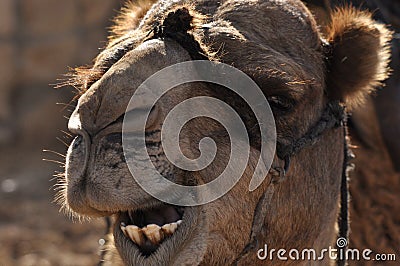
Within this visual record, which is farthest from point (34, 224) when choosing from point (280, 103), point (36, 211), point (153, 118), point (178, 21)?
point (153, 118)

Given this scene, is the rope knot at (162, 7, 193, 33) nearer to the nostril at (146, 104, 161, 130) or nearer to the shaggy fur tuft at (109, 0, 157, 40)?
the nostril at (146, 104, 161, 130)

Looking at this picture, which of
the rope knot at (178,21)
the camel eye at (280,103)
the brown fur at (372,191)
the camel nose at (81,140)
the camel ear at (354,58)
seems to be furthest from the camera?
the brown fur at (372,191)

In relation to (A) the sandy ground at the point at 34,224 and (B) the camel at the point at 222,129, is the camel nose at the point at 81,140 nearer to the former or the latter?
(B) the camel at the point at 222,129

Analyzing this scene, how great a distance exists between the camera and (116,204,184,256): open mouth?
7.12ft

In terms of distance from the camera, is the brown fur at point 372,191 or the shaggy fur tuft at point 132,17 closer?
the shaggy fur tuft at point 132,17

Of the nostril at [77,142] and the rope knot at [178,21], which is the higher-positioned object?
the rope knot at [178,21]

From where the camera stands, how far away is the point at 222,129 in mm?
2354

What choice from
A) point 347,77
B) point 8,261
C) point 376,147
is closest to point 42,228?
point 8,261

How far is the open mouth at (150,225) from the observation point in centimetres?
217

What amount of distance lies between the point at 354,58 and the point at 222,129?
765 mm

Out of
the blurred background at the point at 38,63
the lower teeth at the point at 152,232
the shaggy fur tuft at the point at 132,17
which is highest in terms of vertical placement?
the blurred background at the point at 38,63

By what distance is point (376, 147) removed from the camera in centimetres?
350

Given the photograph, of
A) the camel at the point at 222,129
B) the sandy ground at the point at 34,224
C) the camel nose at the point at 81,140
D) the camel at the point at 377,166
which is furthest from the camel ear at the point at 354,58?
the sandy ground at the point at 34,224

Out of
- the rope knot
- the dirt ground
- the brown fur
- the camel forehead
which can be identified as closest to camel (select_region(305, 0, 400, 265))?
the brown fur
